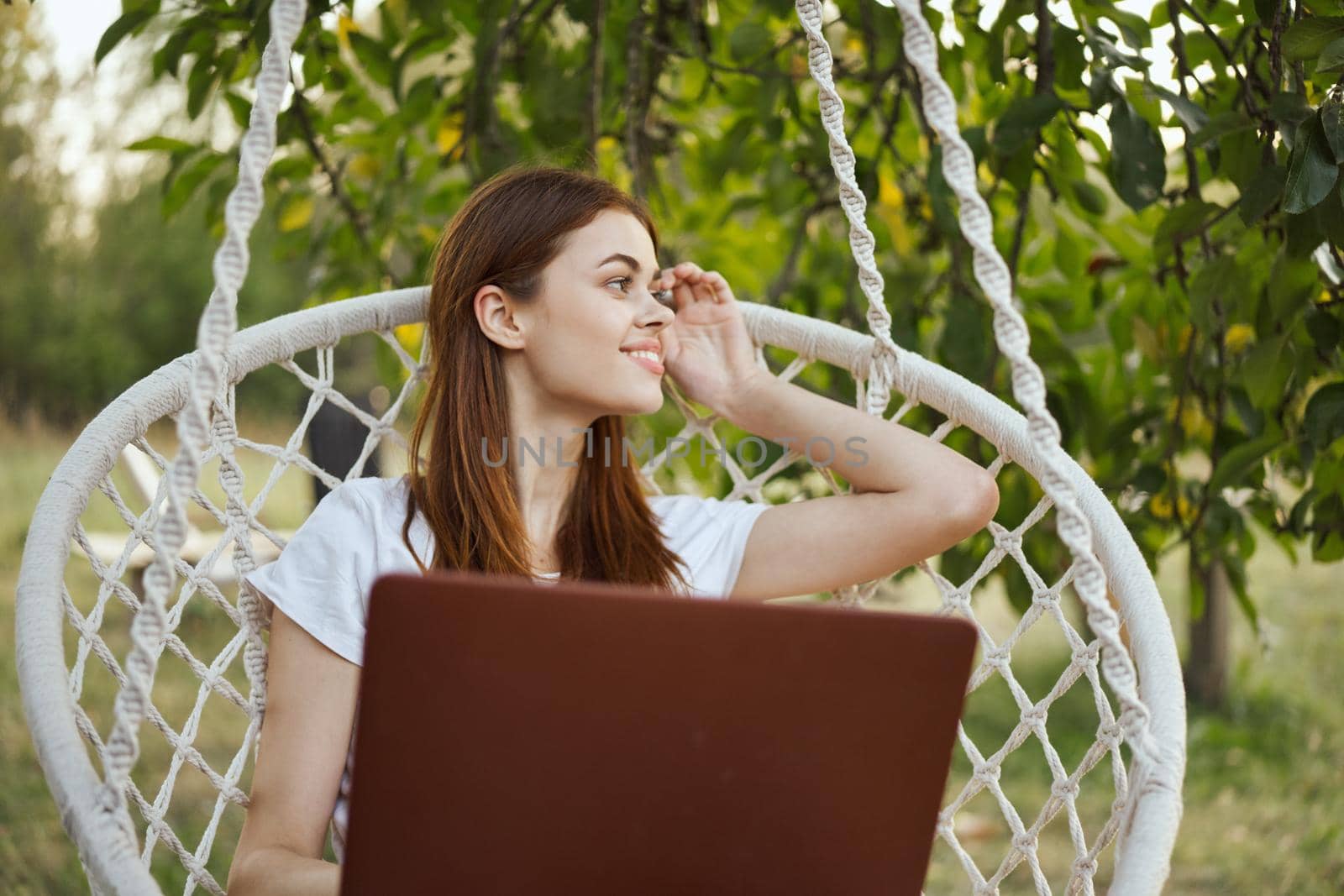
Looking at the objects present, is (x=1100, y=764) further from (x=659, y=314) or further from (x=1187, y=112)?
(x=659, y=314)

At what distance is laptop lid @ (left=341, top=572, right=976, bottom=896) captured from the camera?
28.6 inches

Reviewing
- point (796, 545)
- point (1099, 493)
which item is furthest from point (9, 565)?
point (1099, 493)

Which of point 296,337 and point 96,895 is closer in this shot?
point 96,895

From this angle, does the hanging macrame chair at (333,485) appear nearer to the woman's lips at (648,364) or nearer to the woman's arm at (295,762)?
the woman's arm at (295,762)

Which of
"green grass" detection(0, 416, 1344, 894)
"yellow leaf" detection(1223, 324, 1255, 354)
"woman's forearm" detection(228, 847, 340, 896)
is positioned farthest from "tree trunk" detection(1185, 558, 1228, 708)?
"woman's forearm" detection(228, 847, 340, 896)

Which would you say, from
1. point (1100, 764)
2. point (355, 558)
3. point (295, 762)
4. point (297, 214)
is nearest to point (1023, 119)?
point (355, 558)

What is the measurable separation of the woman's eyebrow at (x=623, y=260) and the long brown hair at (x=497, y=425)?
0.16 feet

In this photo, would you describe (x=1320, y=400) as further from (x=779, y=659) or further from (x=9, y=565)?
(x=9, y=565)

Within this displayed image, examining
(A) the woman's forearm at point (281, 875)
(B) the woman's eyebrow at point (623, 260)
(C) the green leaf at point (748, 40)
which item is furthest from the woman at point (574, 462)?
(C) the green leaf at point (748, 40)

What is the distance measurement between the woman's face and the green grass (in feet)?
3.56

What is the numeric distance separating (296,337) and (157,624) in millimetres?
606

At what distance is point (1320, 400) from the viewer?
4.29 feet

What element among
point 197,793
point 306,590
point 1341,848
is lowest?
point 1341,848

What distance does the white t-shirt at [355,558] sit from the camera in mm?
1096
